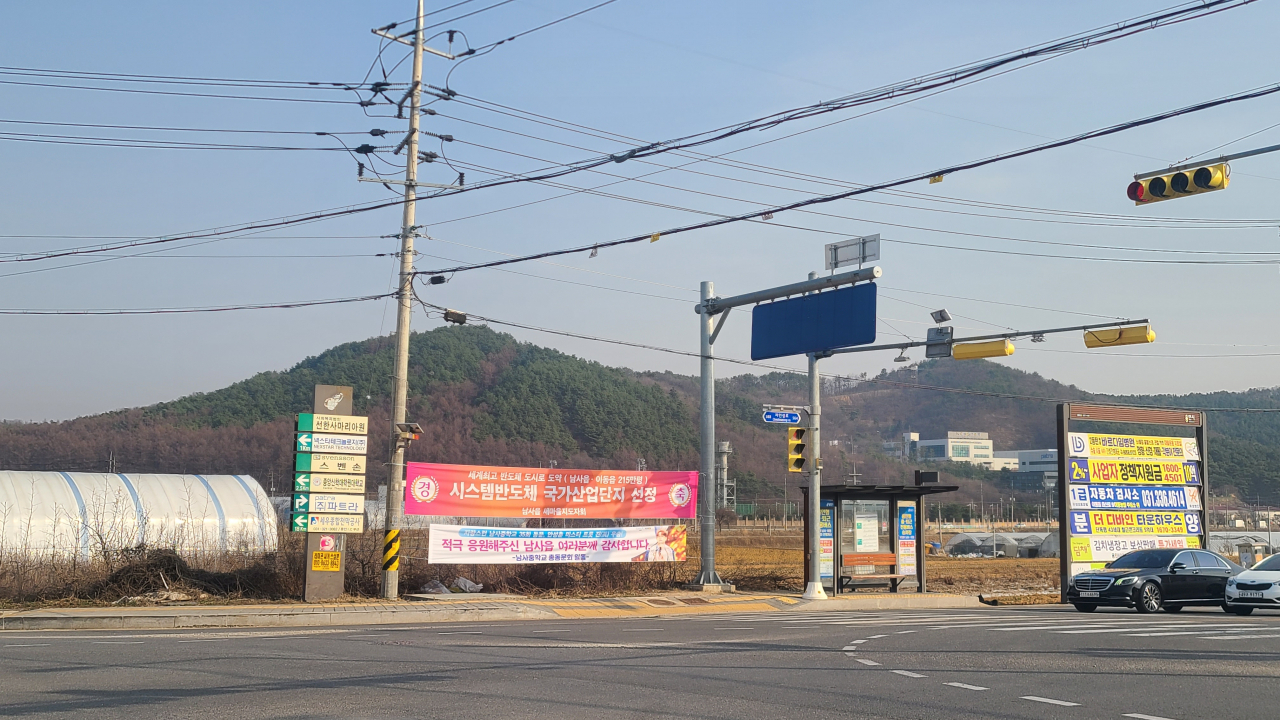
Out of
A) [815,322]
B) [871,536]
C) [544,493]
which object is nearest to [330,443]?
[544,493]

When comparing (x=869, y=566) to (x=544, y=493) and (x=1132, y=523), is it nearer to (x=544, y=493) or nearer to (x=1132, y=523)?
(x=1132, y=523)

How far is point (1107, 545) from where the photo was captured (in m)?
28.8

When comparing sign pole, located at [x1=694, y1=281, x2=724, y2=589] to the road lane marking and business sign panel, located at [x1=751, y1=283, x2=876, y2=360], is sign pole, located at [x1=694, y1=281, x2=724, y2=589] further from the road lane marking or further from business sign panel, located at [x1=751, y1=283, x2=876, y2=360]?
the road lane marking

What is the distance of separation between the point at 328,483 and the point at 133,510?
475 inches

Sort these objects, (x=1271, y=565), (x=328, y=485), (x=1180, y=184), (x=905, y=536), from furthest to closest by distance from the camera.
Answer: (x=905, y=536), (x=328, y=485), (x=1271, y=565), (x=1180, y=184)

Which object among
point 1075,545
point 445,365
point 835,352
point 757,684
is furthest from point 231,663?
point 445,365

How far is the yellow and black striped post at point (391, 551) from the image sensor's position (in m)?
21.6

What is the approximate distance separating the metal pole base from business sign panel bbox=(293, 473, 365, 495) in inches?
434

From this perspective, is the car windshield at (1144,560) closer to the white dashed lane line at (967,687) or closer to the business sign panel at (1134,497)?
the business sign panel at (1134,497)

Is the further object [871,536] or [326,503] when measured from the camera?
[871,536]

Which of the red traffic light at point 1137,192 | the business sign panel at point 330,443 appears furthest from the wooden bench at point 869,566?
the red traffic light at point 1137,192

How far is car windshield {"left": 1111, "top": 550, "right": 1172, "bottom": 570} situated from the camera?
22328 millimetres

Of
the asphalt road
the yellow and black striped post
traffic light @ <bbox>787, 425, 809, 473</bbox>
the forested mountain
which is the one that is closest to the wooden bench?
traffic light @ <bbox>787, 425, 809, 473</bbox>

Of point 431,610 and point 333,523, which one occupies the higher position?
point 333,523
